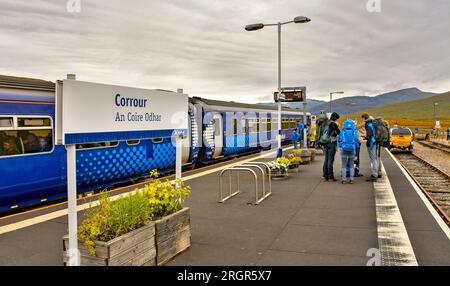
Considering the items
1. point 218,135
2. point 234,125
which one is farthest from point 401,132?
point 218,135

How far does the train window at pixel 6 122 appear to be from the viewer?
7336mm

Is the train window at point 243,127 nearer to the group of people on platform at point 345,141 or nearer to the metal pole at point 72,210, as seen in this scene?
the group of people on platform at point 345,141

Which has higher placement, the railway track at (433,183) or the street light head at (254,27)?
the street light head at (254,27)

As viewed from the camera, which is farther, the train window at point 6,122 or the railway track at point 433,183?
the railway track at point 433,183

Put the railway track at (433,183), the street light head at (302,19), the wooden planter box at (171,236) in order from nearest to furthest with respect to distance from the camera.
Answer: the wooden planter box at (171,236), the railway track at (433,183), the street light head at (302,19)

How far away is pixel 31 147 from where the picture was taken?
791 cm

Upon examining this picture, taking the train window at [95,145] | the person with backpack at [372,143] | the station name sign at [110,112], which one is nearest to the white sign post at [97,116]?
the station name sign at [110,112]

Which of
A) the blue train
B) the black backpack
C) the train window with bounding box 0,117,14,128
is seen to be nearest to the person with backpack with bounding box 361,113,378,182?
the black backpack

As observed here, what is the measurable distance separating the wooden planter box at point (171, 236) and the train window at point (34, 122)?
4.54 m

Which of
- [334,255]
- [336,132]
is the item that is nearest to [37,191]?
[334,255]

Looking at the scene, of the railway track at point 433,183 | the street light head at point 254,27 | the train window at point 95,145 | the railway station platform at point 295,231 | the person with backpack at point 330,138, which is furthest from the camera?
the street light head at point 254,27

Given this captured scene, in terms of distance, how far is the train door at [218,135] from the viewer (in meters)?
16.9

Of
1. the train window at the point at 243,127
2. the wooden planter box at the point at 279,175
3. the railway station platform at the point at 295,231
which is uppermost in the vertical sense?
the train window at the point at 243,127
